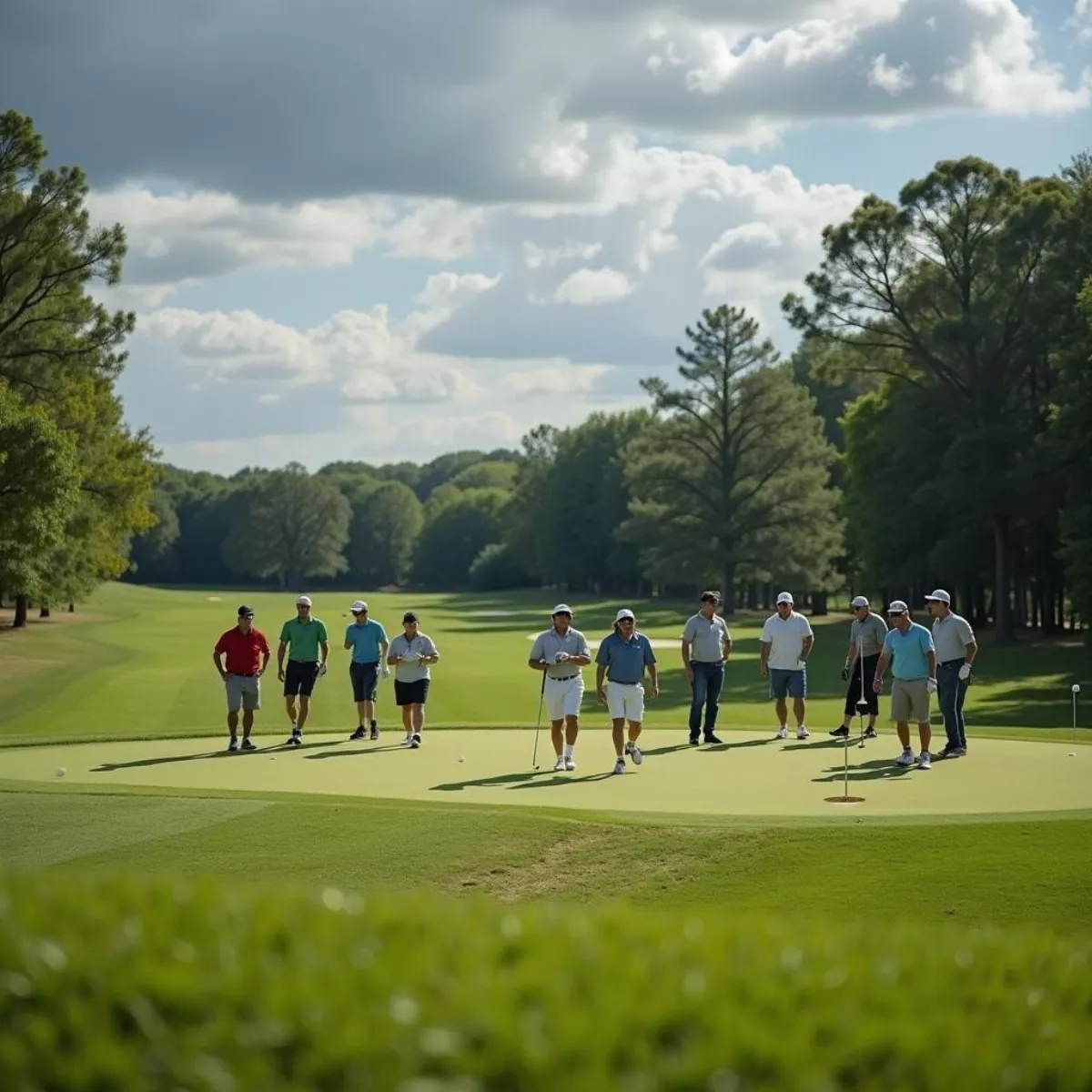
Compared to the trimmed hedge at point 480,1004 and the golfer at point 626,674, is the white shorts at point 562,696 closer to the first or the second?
the golfer at point 626,674

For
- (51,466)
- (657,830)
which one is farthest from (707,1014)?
(51,466)

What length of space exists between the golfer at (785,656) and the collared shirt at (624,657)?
4362 mm

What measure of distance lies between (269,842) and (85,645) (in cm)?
4388

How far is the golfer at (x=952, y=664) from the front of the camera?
840 inches

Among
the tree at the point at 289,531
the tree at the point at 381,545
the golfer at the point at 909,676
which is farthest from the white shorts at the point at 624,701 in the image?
the tree at the point at 381,545

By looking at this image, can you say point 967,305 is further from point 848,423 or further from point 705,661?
point 705,661

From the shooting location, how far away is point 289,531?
17762 centimetres

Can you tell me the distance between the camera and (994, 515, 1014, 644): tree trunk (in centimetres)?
5803

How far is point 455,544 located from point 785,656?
154129 mm

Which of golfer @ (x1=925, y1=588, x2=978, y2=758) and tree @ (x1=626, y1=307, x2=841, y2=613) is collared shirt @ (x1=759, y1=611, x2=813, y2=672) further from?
tree @ (x1=626, y1=307, x2=841, y2=613)

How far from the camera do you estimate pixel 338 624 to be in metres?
82.8

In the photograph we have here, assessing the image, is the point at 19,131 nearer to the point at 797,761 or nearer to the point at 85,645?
the point at 85,645

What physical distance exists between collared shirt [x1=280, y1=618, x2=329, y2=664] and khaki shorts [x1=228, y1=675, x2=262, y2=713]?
92 cm

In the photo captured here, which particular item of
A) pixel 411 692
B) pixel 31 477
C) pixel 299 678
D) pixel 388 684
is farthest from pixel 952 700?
pixel 31 477
